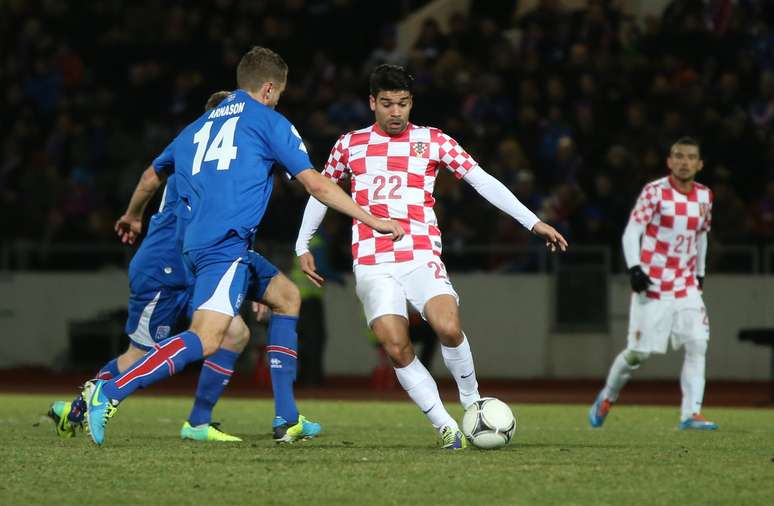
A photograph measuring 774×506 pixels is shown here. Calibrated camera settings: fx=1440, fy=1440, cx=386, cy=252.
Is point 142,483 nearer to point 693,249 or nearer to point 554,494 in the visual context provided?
point 554,494

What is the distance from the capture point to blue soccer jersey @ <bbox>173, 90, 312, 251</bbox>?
7.81 m

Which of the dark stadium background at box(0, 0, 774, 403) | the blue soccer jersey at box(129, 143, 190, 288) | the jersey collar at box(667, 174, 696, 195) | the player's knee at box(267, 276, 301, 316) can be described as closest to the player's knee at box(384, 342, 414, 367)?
the player's knee at box(267, 276, 301, 316)

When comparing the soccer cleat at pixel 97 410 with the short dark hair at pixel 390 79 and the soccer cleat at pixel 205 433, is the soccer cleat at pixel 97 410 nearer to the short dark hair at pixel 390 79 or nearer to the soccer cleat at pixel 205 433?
the soccer cleat at pixel 205 433

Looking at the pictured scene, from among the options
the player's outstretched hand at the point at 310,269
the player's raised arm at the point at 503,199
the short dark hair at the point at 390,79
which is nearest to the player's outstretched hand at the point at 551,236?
the player's raised arm at the point at 503,199

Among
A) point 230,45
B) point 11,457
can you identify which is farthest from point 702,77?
point 11,457

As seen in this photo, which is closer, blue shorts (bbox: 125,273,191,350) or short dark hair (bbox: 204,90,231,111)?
short dark hair (bbox: 204,90,231,111)

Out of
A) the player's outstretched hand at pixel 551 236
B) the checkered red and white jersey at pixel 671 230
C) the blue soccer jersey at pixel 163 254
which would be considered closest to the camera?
the player's outstretched hand at pixel 551 236

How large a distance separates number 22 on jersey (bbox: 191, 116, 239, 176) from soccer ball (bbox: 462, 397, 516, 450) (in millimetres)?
1926

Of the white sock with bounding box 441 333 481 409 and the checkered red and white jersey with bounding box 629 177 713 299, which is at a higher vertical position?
the checkered red and white jersey with bounding box 629 177 713 299

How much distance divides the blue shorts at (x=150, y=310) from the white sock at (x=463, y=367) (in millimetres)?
2138

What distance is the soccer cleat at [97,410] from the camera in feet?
23.8

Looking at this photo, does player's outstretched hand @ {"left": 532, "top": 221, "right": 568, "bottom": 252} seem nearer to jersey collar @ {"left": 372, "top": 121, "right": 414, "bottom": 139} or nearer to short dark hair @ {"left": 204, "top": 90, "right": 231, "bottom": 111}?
jersey collar @ {"left": 372, "top": 121, "right": 414, "bottom": 139}

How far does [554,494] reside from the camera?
593 centimetres

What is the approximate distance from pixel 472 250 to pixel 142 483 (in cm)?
1244
